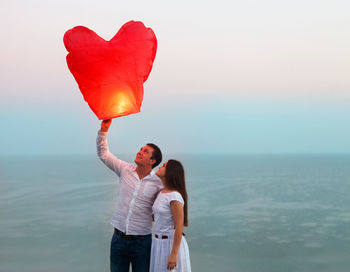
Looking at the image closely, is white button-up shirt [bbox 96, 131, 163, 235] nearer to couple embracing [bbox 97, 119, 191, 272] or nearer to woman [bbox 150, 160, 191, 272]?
couple embracing [bbox 97, 119, 191, 272]

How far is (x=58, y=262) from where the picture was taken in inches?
690

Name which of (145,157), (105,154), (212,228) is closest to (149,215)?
(145,157)

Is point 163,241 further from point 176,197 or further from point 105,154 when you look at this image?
point 105,154

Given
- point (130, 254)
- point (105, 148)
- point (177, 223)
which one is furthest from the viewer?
point (105, 148)

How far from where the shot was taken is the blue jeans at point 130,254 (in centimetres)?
318

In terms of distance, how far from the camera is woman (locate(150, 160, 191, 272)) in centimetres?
303

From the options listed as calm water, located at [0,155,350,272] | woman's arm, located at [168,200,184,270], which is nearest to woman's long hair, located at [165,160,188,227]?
woman's arm, located at [168,200,184,270]

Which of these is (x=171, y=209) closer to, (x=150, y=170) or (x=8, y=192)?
(x=150, y=170)

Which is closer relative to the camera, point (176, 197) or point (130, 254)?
point (176, 197)

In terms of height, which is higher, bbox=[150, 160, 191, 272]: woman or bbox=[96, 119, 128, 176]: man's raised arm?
bbox=[96, 119, 128, 176]: man's raised arm

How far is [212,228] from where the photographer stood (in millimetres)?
24891

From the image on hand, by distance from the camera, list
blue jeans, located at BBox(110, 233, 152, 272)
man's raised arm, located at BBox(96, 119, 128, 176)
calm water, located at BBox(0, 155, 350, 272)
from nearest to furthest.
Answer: blue jeans, located at BBox(110, 233, 152, 272)
man's raised arm, located at BBox(96, 119, 128, 176)
calm water, located at BBox(0, 155, 350, 272)

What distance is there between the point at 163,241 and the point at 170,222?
0.16 m

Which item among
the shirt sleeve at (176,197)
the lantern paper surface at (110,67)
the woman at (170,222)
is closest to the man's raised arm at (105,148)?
the lantern paper surface at (110,67)
